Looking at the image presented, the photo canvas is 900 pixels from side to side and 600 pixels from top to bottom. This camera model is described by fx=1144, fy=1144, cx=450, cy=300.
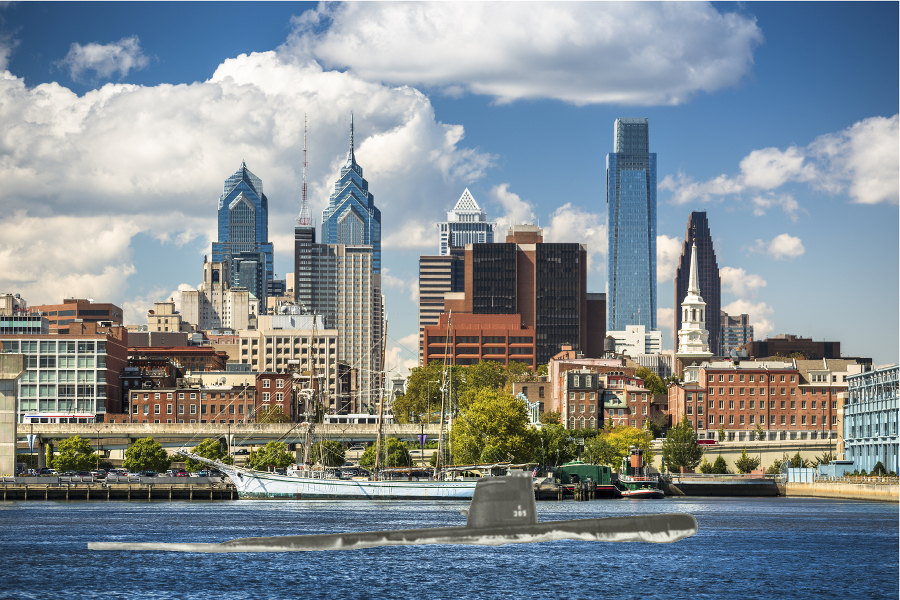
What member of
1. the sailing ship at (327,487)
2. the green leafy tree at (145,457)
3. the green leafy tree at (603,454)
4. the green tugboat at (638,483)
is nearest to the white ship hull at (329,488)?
the sailing ship at (327,487)

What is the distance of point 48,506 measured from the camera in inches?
4429

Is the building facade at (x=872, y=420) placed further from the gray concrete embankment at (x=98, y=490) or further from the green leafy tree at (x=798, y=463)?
the gray concrete embankment at (x=98, y=490)

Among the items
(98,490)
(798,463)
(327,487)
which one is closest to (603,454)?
(798,463)

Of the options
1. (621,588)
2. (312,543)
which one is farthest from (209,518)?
(312,543)

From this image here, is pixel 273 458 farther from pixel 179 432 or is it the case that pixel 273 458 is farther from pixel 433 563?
pixel 433 563

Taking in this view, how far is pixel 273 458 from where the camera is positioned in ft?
506

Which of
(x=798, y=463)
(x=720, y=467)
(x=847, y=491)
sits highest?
(x=798, y=463)

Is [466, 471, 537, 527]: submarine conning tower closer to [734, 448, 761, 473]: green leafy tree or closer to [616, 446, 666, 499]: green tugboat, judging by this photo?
[616, 446, 666, 499]: green tugboat

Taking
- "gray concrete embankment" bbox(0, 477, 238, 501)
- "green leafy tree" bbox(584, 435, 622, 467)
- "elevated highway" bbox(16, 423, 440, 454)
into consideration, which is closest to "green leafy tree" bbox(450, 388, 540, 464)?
"green leafy tree" bbox(584, 435, 622, 467)

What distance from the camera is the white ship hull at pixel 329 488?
135000 millimetres

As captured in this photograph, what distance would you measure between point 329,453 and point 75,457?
35.0 m

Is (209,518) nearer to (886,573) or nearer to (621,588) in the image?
(621,588)

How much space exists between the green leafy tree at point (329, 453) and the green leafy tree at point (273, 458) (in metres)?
3.43

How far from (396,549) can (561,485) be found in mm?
64861
